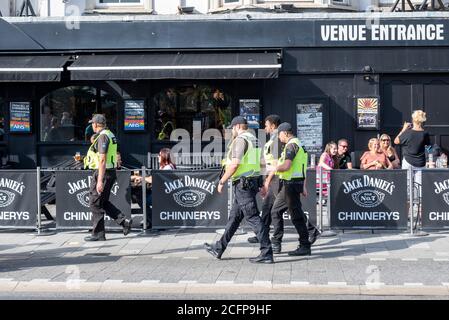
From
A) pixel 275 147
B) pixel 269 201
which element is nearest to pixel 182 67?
pixel 275 147

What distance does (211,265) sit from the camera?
1030cm

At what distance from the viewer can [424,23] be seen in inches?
663

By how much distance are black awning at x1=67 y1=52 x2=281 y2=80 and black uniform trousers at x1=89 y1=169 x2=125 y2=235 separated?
439 centimetres

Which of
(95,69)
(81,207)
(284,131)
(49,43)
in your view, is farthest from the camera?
(49,43)

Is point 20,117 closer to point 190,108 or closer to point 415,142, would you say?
point 190,108

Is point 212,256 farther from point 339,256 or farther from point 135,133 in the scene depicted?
point 135,133

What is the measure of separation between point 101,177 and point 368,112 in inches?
282

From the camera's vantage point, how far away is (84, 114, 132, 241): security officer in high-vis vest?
11.9 meters

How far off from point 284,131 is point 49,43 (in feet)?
27.3

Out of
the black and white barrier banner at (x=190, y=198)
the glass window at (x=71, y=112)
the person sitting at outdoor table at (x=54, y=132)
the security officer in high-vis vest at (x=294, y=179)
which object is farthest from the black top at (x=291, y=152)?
the person sitting at outdoor table at (x=54, y=132)

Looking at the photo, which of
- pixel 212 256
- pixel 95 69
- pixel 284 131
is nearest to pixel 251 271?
pixel 212 256

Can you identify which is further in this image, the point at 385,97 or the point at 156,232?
the point at 385,97

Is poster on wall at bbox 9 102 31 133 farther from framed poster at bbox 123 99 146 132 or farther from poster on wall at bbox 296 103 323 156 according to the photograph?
poster on wall at bbox 296 103 323 156

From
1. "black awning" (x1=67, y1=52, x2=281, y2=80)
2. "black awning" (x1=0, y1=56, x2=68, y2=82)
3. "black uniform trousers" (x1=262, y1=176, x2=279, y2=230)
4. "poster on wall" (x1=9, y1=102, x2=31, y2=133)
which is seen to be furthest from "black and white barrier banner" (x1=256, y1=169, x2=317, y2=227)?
"poster on wall" (x1=9, y1=102, x2=31, y2=133)
